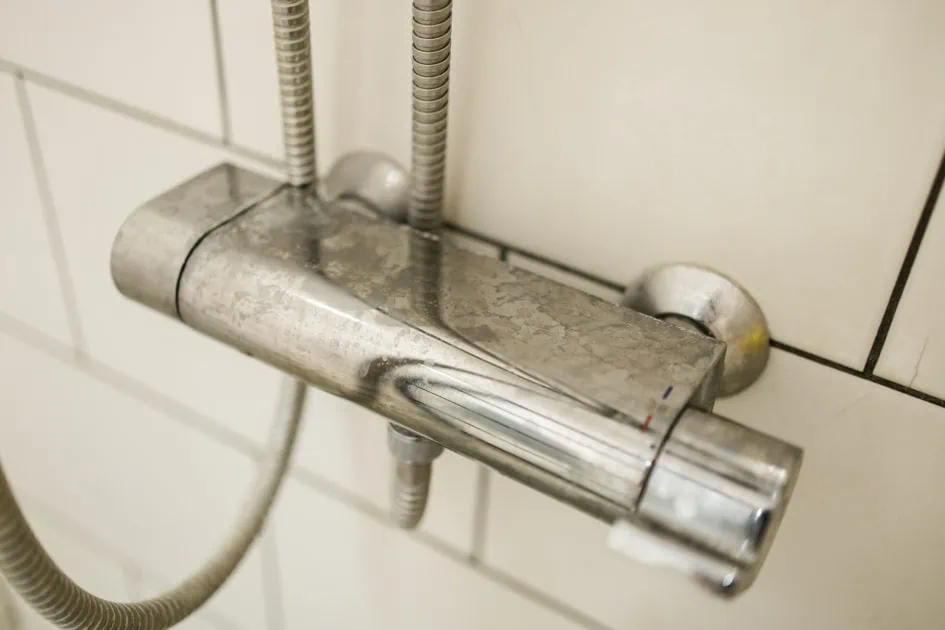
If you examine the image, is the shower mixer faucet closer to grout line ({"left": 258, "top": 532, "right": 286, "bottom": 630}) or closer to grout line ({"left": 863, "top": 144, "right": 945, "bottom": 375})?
grout line ({"left": 863, "top": 144, "right": 945, "bottom": 375})

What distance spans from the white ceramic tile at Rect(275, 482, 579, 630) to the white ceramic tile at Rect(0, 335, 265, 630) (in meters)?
0.04

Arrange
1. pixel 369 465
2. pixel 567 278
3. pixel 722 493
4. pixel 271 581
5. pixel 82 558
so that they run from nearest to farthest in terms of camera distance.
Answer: pixel 722 493 < pixel 567 278 < pixel 369 465 < pixel 271 581 < pixel 82 558

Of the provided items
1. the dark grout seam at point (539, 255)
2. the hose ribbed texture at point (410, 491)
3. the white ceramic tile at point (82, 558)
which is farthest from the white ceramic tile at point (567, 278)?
the white ceramic tile at point (82, 558)

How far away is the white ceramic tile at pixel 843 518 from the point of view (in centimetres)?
29

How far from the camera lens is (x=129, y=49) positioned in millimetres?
399

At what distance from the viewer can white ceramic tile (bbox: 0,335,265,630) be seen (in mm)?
562

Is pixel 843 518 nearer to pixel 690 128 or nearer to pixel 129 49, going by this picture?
pixel 690 128

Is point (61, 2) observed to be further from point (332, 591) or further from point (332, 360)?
point (332, 591)

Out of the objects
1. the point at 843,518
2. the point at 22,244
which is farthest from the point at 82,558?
the point at 843,518

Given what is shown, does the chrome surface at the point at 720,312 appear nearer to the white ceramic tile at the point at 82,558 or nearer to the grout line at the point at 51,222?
the grout line at the point at 51,222

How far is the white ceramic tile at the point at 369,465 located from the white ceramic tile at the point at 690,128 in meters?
0.14

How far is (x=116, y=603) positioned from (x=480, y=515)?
0.58 ft

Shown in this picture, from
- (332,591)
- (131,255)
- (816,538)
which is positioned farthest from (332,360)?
(332,591)

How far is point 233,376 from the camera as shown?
48 centimetres
